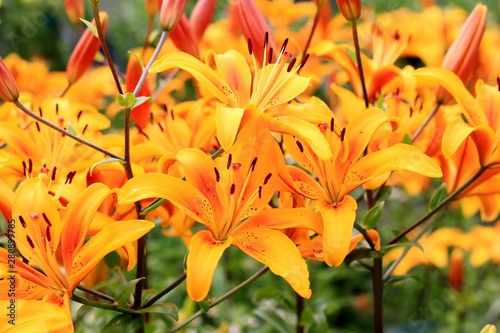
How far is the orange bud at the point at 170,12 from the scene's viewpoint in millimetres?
803

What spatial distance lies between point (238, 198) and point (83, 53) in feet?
1.24

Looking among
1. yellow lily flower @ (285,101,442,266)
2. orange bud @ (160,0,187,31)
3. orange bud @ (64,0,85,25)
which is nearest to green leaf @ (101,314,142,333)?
yellow lily flower @ (285,101,442,266)

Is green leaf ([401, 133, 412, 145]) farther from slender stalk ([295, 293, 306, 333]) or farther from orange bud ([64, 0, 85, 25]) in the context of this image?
orange bud ([64, 0, 85, 25])

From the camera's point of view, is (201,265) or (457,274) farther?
(457,274)

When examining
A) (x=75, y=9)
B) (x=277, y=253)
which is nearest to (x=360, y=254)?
(x=277, y=253)

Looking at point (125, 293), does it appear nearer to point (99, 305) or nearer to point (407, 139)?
point (99, 305)

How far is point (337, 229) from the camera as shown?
0.67 metres

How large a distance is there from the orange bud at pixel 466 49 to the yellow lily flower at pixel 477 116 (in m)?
0.06

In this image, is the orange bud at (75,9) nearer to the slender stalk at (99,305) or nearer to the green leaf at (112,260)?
the green leaf at (112,260)

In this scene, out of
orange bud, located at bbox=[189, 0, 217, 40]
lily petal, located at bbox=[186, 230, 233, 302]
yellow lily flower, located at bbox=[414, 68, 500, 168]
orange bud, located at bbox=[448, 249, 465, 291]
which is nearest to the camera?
lily petal, located at bbox=[186, 230, 233, 302]

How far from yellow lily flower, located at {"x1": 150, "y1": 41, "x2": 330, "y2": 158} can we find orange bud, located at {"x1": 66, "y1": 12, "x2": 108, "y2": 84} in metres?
0.21

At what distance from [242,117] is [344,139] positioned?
11 cm

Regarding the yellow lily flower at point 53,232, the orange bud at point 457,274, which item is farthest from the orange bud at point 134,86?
the orange bud at point 457,274

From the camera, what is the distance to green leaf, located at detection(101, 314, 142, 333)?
704 mm
